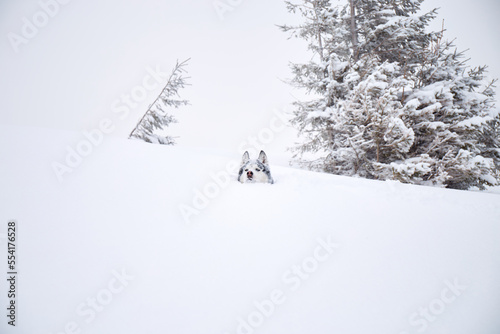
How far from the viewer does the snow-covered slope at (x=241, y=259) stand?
1.33m

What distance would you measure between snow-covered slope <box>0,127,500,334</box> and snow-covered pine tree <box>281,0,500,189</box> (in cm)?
357

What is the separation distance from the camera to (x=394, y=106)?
282 inches

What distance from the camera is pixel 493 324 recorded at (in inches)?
50.7

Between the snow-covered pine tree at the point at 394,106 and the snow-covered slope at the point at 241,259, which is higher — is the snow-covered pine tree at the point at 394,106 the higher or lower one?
the higher one

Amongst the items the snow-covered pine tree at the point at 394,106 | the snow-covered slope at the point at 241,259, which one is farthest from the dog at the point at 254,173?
the snow-covered pine tree at the point at 394,106

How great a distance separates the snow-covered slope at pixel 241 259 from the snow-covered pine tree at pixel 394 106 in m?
3.57

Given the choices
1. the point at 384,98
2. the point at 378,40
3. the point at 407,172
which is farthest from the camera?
the point at 378,40

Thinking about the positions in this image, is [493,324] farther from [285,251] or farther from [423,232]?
[285,251]


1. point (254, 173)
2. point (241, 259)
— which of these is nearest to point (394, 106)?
point (254, 173)

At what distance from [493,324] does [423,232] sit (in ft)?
3.52

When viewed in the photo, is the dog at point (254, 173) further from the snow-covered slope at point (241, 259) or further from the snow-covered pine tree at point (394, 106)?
the snow-covered pine tree at point (394, 106)

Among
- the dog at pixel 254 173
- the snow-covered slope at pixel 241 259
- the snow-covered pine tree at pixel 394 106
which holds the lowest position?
the snow-covered slope at pixel 241 259

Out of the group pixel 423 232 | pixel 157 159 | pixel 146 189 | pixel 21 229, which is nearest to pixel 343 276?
pixel 423 232

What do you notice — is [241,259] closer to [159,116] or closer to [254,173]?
[254,173]
